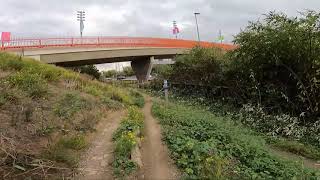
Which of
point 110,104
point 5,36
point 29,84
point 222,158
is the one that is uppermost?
point 5,36

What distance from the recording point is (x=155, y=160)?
8555 mm

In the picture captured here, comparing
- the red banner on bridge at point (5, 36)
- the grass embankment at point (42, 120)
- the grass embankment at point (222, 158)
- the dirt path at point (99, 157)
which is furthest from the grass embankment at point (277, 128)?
the red banner on bridge at point (5, 36)

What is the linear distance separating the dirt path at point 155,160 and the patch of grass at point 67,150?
130 cm

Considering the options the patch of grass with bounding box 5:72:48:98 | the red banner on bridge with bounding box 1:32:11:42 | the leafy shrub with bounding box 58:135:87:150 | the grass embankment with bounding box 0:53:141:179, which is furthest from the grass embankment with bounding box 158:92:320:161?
the red banner on bridge with bounding box 1:32:11:42

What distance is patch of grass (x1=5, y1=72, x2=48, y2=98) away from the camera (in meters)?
11.8

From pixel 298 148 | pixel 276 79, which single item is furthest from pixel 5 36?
pixel 298 148

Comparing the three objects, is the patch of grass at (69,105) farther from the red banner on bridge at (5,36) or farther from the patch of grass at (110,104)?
the red banner on bridge at (5,36)

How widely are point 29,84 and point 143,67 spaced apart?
44.8 m

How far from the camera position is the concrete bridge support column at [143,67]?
183 ft

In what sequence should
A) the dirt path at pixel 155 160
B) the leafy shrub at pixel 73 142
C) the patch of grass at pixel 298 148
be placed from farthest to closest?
the patch of grass at pixel 298 148 → the leafy shrub at pixel 73 142 → the dirt path at pixel 155 160

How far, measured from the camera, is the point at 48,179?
22.1 ft

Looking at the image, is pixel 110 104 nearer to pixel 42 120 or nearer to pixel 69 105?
pixel 69 105

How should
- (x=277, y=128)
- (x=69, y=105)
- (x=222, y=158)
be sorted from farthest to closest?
(x=277, y=128) < (x=69, y=105) < (x=222, y=158)

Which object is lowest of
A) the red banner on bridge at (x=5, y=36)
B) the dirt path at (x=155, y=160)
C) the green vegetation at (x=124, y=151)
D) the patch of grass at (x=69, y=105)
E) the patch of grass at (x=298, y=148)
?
the patch of grass at (x=298, y=148)
